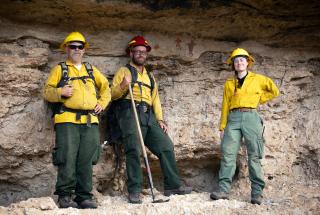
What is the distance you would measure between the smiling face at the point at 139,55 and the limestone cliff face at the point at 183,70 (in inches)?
21.3

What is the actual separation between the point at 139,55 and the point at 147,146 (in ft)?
4.35

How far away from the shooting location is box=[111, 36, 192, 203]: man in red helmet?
7.56 meters

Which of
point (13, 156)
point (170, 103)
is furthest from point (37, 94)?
point (170, 103)

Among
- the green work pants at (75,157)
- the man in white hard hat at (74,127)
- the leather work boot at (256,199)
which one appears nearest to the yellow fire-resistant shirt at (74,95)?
the man in white hard hat at (74,127)

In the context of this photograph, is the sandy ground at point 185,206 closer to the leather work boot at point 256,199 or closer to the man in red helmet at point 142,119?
the leather work boot at point 256,199

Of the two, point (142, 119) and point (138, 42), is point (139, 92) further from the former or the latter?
point (138, 42)

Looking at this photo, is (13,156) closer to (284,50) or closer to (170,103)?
(170,103)

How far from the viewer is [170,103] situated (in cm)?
890

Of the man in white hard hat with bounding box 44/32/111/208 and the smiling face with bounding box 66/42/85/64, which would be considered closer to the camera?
the man in white hard hat with bounding box 44/32/111/208

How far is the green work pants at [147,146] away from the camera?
746 centimetres

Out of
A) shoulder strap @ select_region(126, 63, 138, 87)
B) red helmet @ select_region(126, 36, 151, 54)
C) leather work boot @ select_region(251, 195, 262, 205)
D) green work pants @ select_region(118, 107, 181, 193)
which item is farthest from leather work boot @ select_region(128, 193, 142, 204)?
red helmet @ select_region(126, 36, 151, 54)

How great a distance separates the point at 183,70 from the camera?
898 cm

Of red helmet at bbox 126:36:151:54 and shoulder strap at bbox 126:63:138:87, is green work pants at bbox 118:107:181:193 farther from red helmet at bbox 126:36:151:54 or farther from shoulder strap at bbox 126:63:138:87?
red helmet at bbox 126:36:151:54

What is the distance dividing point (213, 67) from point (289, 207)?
2751mm
